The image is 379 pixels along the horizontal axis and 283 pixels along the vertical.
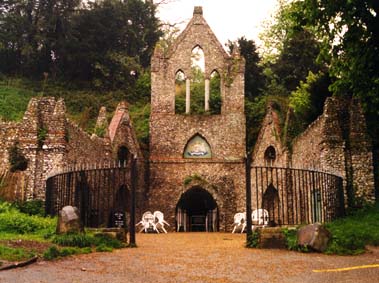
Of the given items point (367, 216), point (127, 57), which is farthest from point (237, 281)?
point (127, 57)

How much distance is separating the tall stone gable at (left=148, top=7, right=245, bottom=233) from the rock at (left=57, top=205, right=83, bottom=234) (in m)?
15.8

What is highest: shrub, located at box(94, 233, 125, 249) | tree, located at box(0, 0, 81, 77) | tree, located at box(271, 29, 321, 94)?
tree, located at box(0, 0, 81, 77)

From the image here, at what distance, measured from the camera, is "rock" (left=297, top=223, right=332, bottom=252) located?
40.6ft

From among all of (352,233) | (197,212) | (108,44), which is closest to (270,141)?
(197,212)

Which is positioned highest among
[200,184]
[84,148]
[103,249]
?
[84,148]

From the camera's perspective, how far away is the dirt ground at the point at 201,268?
28.7 feet

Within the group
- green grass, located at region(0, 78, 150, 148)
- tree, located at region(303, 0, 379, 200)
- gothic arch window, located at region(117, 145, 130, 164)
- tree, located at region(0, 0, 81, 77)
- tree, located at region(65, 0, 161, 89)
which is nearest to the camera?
tree, located at region(303, 0, 379, 200)

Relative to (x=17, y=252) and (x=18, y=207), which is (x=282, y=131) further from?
(x=17, y=252)

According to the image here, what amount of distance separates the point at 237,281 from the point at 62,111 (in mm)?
13478

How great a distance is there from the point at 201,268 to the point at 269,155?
19657 mm

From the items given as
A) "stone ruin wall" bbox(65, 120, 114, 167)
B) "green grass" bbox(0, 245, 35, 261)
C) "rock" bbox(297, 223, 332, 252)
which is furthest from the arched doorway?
"green grass" bbox(0, 245, 35, 261)

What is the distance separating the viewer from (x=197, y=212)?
103 feet

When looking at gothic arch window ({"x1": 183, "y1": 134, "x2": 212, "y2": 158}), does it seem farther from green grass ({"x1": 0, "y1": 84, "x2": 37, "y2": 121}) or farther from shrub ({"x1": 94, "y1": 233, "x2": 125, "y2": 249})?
shrub ({"x1": 94, "y1": 233, "x2": 125, "y2": 249})

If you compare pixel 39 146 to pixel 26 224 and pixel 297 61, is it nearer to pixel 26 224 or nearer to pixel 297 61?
pixel 26 224
